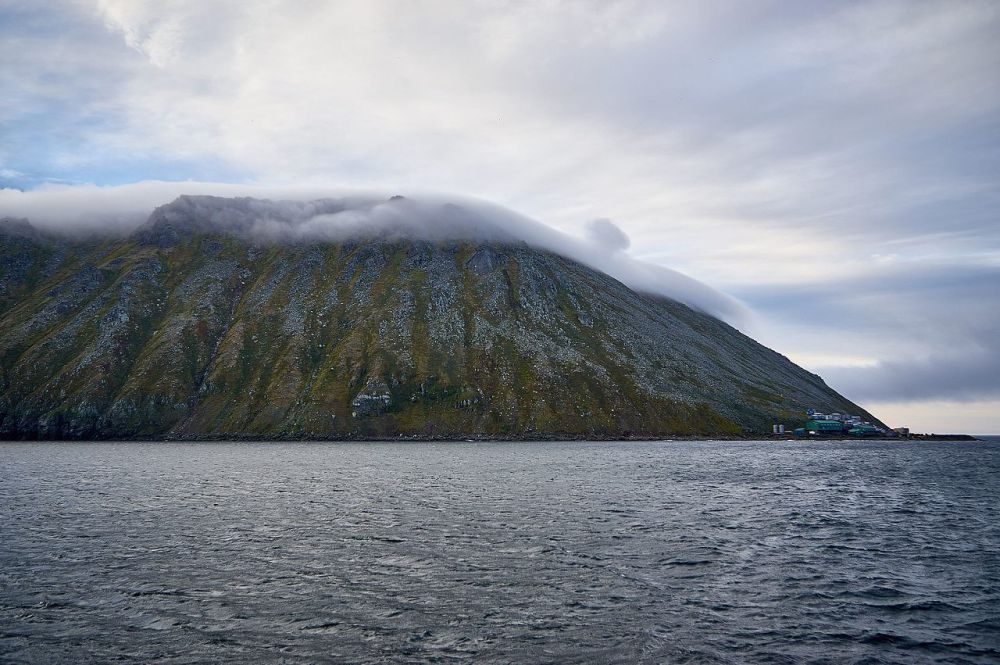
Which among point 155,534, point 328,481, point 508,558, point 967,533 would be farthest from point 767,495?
point 155,534

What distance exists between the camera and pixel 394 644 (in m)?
28.0

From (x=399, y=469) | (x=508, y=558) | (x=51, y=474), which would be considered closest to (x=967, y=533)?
(x=508, y=558)

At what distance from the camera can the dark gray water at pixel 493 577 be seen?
28.3 metres

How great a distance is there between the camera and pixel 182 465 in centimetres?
13125

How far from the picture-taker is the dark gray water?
28328 millimetres

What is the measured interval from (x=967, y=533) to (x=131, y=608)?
231 feet

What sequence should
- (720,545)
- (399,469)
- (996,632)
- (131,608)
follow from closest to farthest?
(996,632), (131,608), (720,545), (399,469)

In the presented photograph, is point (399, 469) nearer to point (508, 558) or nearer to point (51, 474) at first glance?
point (51, 474)

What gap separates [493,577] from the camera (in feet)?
129

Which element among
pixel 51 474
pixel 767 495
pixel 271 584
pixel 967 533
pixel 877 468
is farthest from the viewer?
pixel 877 468

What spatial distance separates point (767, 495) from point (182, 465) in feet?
381

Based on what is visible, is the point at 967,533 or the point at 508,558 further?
the point at 967,533

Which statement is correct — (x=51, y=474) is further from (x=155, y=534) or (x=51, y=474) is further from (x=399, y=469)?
(x=155, y=534)

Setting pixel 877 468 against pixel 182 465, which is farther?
pixel 877 468
